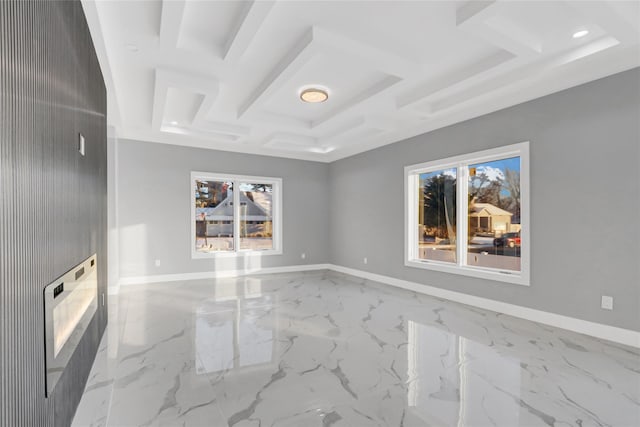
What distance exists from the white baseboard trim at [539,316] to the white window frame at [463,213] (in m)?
0.32

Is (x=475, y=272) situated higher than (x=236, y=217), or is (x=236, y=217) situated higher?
(x=236, y=217)

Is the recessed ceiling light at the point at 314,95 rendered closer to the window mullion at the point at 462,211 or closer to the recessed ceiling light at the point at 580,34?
the window mullion at the point at 462,211

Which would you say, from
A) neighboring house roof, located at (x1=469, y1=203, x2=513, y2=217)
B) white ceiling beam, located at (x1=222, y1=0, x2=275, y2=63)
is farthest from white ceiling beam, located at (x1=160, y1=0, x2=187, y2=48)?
neighboring house roof, located at (x1=469, y1=203, x2=513, y2=217)

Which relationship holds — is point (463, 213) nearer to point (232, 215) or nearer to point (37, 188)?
point (232, 215)

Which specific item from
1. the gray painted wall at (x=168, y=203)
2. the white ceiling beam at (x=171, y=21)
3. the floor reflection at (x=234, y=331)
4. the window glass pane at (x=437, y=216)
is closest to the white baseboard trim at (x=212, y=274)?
the gray painted wall at (x=168, y=203)

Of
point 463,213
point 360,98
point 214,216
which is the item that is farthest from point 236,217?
point 463,213

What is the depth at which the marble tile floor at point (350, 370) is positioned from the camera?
2.04m

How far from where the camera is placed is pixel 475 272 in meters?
4.61

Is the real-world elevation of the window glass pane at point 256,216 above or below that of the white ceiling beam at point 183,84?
below

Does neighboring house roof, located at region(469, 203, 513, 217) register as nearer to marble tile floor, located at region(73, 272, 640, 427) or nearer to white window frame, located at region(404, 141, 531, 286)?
white window frame, located at region(404, 141, 531, 286)

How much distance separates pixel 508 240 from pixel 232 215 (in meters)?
5.15

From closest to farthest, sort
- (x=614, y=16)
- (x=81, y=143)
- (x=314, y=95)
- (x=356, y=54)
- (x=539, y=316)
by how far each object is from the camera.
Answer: (x=81, y=143) → (x=614, y=16) → (x=356, y=54) → (x=539, y=316) → (x=314, y=95)

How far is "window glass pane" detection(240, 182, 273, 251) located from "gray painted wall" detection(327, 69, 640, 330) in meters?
4.04

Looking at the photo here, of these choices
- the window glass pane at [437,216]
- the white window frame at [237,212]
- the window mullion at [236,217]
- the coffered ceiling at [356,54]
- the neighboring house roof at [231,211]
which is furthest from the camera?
the window mullion at [236,217]
